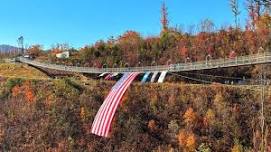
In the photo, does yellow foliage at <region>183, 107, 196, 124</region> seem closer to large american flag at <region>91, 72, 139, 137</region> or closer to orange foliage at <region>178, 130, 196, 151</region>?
orange foliage at <region>178, 130, 196, 151</region>

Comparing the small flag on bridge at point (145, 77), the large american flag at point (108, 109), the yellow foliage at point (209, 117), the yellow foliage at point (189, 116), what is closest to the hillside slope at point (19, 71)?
the small flag on bridge at point (145, 77)

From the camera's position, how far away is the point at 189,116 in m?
47.5

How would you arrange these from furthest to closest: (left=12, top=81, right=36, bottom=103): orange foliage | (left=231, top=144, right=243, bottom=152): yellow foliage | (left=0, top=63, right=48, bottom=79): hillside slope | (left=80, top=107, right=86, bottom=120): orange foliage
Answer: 1. (left=0, top=63, right=48, bottom=79): hillside slope
2. (left=12, top=81, right=36, bottom=103): orange foliage
3. (left=80, top=107, right=86, bottom=120): orange foliage
4. (left=231, top=144, right=243, bottom=152): yellow foliage

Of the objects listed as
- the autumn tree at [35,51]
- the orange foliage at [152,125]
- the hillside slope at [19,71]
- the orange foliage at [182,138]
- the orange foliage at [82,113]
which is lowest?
the orange foliage at [182,138]

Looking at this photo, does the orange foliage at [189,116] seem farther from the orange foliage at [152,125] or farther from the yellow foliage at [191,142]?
the orange foliage at [152,125]

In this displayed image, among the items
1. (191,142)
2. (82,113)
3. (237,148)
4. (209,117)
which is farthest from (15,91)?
(237,148)

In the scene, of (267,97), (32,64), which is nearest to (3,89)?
(32,64)

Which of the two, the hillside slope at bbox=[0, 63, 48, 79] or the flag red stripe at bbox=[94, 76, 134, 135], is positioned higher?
the hillside slope at bbox=[0, 63, 48, 79]

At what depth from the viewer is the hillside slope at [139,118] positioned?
148 feet

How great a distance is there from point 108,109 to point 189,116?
800 cm

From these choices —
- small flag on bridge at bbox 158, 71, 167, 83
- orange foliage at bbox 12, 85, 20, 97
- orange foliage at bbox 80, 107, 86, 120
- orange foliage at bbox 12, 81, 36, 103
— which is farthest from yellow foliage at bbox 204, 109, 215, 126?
orange foliage at bbox 12, 85, 20, 97

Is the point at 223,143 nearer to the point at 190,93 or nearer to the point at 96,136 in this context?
the point at 190,93

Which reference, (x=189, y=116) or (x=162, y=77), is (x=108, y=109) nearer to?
(x=189, y=116)

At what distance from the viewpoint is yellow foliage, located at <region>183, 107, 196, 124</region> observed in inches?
1860
